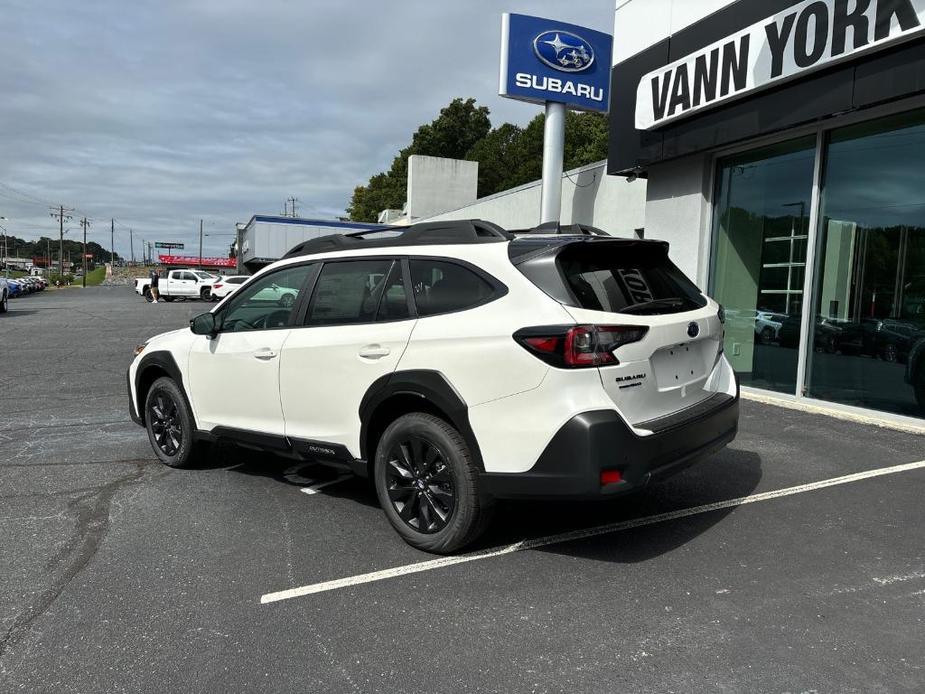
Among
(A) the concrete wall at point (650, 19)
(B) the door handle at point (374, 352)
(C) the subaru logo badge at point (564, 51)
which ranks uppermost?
(C) the subaru logo badge at point (564, 51)

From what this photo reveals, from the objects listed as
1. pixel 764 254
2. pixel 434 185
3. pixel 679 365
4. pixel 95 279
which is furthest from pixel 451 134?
pixel 95 279

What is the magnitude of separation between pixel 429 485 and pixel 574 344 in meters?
1.16

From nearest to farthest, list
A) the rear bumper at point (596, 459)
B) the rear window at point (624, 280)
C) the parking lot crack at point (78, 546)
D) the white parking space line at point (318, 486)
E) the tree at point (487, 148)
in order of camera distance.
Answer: the parking lot crack at point (78, 546) < the rear bumper at point (596, 459) < the rear window at point (624, 280) < the white parking space line at point (318, 486) < the tree at point (487, 148)

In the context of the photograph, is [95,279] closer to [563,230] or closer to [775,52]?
[775,52]

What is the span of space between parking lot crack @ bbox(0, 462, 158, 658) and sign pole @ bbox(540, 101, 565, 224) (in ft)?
32.2

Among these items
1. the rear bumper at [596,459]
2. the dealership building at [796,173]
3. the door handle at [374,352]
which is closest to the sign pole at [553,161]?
the dealership building at [796,173]

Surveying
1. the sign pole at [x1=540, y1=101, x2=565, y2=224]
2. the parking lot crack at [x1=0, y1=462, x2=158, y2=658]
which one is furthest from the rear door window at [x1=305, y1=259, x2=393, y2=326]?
the sign pole at [x1=540, y1=101, x2=565, y2=224]

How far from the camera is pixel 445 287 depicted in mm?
3791

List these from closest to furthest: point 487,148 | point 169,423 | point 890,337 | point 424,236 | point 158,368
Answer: point 424,236
point 169,423
point 158,368
point 890,337
point 487,148

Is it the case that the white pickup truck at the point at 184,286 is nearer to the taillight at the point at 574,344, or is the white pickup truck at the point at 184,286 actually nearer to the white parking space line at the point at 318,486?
the white parking space line at the point at 318,486

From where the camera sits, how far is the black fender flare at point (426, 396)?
3.47 m

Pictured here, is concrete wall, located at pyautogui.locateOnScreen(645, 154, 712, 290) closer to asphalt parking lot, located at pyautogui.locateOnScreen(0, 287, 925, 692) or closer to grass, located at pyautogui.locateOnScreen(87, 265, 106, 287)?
asphalt parking lot, located at pyautogui.locateOnScreen(0, 287, 925, 692)

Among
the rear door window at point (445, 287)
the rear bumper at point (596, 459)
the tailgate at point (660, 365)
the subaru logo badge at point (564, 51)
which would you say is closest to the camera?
the rear bumper at point (596, 459)

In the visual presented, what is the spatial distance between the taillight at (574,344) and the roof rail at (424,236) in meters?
0.73
